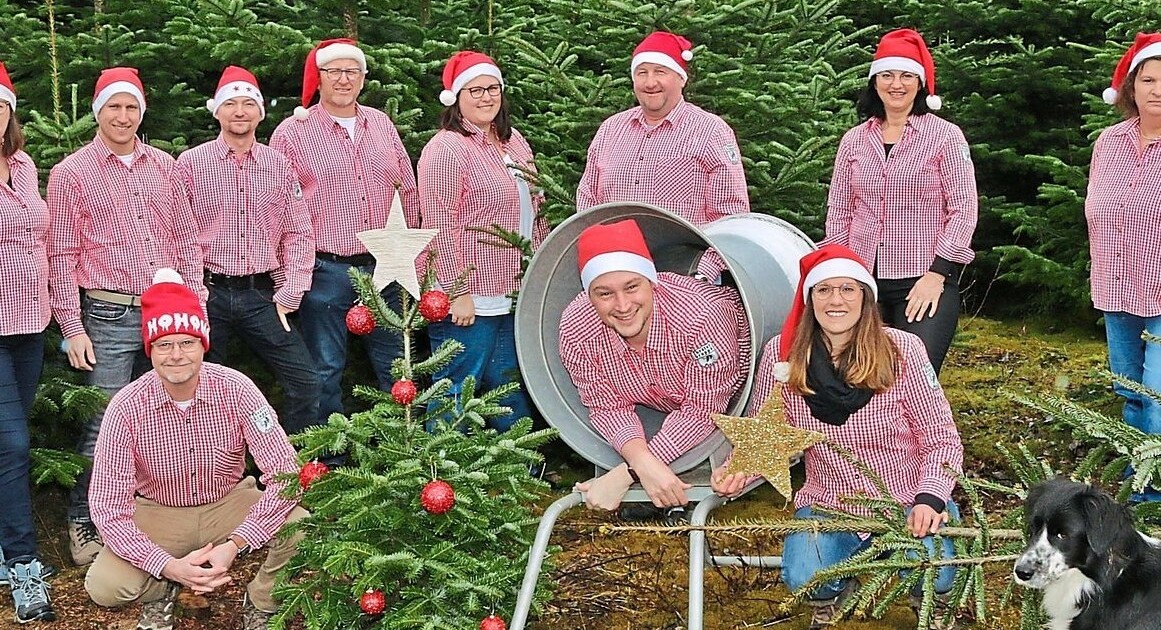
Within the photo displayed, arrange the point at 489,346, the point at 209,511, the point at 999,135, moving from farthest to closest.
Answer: the point at 999,135
the point at 489,346
the point at 209,511

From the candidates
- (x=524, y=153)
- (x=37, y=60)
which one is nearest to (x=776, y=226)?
(x=524, y=153)

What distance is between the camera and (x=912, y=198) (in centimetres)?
522

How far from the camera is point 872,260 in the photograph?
5.27 meters

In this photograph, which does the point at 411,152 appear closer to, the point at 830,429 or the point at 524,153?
the point at 524,153

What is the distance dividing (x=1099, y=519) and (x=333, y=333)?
3525 mm

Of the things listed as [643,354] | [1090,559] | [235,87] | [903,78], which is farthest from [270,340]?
[1090,559]

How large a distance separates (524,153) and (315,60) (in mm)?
1049

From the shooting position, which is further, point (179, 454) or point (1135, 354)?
point (1135, 354)

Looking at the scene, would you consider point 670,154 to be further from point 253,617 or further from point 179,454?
point 253,617

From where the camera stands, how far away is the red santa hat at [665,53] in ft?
18.0

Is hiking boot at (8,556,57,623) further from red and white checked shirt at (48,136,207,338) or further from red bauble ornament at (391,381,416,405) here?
red bauble ornament at (391,381,416,405)

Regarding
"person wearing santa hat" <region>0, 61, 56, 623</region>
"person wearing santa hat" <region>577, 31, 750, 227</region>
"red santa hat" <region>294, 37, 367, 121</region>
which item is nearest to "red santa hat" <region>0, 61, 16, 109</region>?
"person wearing santa hat" <region>0, 61, 56, 623</region>

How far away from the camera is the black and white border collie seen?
3436mm

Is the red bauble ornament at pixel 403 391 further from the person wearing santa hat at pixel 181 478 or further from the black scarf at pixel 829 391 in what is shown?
the black scarf at pixel 829 391
